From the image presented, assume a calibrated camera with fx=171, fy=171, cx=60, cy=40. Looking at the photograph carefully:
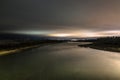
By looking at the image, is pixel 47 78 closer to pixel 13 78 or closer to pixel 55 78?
pixel 55 78

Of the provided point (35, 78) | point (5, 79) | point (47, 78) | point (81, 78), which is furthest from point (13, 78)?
point (81, 78)

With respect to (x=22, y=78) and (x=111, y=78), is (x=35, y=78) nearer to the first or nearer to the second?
(x=22, y=78)

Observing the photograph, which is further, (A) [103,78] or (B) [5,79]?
(A) [103,78]

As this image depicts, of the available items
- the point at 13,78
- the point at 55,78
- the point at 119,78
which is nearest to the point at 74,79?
the point at 55,78

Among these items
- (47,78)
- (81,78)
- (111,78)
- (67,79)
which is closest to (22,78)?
(47,78)

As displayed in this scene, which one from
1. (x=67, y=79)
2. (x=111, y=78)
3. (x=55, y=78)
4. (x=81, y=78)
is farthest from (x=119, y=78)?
(x=55, y=78)

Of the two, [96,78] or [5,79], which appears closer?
[5,79]

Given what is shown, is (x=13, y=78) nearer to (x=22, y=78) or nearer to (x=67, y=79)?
(x=22, y=78)
